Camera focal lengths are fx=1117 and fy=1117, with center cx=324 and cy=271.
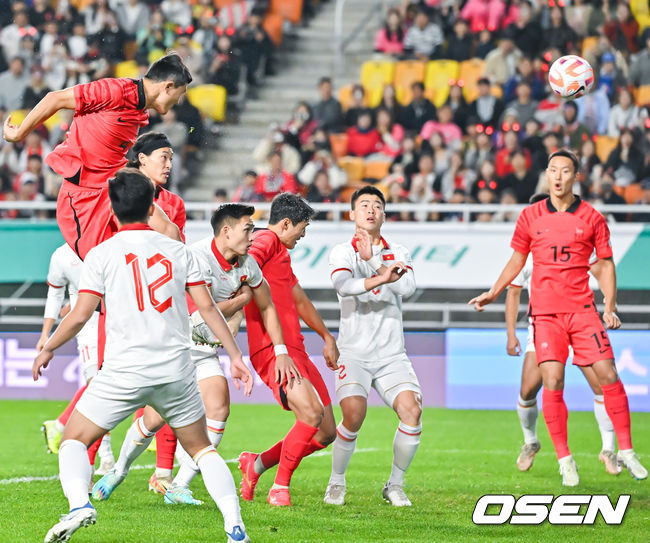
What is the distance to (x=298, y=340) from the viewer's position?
24.6 feet

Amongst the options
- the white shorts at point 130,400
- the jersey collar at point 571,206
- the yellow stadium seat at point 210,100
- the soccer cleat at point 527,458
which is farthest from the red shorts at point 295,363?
the yellow stadium seat at point 210,100

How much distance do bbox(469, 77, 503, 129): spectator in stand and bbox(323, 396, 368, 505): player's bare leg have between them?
33.3ft

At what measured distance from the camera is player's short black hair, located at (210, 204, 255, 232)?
7.00 metres

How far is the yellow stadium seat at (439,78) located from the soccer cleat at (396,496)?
11.5 metres

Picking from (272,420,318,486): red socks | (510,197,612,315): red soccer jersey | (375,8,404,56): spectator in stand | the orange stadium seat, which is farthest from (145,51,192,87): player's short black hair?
(375,8,404,56): spectator in stand

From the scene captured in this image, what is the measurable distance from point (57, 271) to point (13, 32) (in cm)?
→ 1204

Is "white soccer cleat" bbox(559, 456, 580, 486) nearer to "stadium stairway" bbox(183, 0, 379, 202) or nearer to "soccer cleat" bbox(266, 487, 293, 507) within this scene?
"soccer cleat" bbox(266, 487, 293, 507)

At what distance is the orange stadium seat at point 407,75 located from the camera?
1841cm

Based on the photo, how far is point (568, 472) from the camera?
821 centimetres

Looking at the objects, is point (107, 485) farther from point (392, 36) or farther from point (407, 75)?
point (392, 36)

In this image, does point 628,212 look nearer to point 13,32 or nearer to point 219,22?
point 219,22

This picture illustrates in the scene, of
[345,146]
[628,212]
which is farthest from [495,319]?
[345,146]

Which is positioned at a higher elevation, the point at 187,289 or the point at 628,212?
the point at 187,289

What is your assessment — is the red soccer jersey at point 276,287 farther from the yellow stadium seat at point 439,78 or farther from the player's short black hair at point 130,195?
the yellow stadium seat at point 439,78
